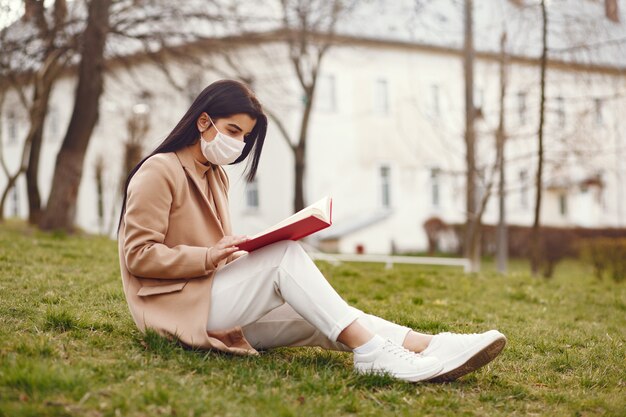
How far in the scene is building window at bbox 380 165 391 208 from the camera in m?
33.9

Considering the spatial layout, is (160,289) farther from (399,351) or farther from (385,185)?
(385,185)

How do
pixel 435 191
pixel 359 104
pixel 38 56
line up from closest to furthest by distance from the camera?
1. pixel 38 56
2. pixel 359 104
3. pixel 435 191

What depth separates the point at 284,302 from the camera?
14.7 feet

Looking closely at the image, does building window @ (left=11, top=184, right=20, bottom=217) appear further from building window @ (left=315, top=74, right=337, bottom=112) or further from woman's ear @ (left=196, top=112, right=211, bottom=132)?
woman's ear @ (left=196, top=112, right=211, bottom=132)

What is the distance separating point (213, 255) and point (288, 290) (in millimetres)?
423

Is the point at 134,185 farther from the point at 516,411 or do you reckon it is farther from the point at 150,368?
the point at 516,411

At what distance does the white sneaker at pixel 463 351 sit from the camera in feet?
14.3

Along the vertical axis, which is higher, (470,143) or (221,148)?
(470,143)

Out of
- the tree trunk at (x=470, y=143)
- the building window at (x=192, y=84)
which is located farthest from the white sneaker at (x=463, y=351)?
the building window at (x=192, y=84)

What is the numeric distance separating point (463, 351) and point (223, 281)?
1308 mm

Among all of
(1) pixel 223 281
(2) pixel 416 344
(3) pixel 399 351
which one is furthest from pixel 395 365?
(1) pixel 223 281

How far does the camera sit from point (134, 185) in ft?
14.4

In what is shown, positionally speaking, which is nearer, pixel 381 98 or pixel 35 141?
pixel 35 141

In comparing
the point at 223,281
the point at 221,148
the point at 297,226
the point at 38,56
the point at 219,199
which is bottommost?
the point at 223,281
